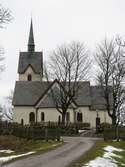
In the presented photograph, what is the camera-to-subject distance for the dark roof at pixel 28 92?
8575cm

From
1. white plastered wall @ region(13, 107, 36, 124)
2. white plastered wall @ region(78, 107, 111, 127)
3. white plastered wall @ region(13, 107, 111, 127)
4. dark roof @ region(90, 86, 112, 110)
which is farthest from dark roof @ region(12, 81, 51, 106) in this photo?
dark roof @ region(90, 86, 112, 110)

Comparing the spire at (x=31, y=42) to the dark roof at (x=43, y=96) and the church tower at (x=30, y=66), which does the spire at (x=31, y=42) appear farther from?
the dark roof at (x=43, y=96)

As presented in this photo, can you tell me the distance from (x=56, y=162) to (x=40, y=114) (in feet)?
208

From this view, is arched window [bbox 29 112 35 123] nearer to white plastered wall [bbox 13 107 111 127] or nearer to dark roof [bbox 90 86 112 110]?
white plastered wall [bbox 13 107 111 127]

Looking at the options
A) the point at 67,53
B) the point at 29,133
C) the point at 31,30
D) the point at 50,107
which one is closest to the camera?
the point at 29,133

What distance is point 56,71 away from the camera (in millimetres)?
73375

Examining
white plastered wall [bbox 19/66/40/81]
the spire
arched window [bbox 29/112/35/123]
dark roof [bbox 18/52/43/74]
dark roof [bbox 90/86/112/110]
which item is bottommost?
arched window [bbox 29/112/35/123]

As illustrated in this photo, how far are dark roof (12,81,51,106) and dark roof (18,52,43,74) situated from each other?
21.5 ft

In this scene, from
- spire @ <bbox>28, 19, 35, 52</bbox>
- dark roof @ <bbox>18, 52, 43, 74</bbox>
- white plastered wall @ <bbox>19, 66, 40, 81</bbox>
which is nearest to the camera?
white plastered wall @ <bbox>19, 66, 40, 81</bbox>

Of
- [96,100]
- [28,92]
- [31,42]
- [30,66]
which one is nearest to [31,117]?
[28,92]

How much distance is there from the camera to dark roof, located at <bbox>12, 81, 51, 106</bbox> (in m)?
85.8

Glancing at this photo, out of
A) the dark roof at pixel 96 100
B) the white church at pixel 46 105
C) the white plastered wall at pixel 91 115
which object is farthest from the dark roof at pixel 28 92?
the dark roof at pixel 96 100

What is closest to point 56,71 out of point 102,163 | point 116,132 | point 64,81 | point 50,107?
point 64,81

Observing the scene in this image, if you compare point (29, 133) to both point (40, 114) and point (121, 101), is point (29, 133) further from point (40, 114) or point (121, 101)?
point (40, 114)
